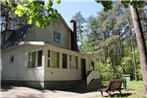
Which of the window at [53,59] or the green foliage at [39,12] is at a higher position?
the green foliage at [39,12]

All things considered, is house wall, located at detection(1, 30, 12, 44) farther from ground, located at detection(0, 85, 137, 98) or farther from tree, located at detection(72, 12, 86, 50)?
tree, located at detection(72, 12, 86, 50)

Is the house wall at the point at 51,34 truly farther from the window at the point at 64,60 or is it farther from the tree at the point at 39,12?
the tree at the point at 39,12

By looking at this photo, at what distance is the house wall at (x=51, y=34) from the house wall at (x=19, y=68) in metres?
1.86

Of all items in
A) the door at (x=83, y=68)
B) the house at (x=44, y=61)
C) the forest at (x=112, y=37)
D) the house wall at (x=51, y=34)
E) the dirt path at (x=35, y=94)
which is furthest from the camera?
the forest at (x=112, y=37)

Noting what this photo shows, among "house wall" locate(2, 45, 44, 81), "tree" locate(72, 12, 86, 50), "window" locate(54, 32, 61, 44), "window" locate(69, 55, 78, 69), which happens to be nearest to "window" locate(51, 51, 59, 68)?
"house wall" locate(2, 45, 44, 81)

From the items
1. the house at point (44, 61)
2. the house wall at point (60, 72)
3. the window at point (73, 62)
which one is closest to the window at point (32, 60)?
the house at point (44, 61)

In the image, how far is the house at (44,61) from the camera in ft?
51.2

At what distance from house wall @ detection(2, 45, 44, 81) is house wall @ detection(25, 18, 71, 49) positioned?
6.11 feet

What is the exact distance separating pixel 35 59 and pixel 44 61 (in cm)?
109

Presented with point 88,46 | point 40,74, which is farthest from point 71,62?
point 88,46

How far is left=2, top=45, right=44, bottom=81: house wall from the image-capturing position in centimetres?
1560

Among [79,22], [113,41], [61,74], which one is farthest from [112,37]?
[61,74]

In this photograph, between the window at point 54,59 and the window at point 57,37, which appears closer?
the window at point 54,59

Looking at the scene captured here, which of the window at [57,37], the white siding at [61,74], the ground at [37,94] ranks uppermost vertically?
the window at [57,37]
